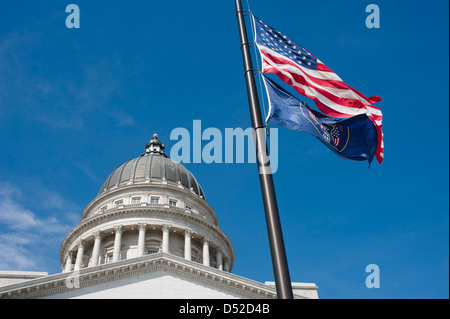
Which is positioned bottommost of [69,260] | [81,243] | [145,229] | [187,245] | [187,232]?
[69,260]

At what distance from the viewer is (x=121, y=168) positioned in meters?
58.7

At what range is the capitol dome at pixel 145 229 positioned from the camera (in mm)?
45406

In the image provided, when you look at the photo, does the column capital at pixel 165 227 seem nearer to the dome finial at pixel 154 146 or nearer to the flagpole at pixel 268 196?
the dome finial at pixel 154 146

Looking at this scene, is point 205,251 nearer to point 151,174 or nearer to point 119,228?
point 119,228

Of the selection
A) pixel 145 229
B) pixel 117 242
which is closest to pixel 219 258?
pixel 145 229

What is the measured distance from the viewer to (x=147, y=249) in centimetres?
4531

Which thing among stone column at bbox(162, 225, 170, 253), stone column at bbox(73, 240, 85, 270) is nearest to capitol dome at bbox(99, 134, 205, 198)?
stone column at bbox(73, 240, 85, 270)

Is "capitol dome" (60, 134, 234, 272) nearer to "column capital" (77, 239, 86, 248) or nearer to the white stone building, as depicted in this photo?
the white stone building

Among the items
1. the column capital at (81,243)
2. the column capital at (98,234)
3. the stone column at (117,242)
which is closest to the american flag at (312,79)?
the stone column at (117,242)

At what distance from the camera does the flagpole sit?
7488 millimetres

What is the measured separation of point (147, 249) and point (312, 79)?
122ft

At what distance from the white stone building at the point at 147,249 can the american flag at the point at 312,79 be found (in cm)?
1909

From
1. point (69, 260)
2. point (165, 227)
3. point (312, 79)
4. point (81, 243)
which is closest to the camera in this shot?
point (312, 79)
